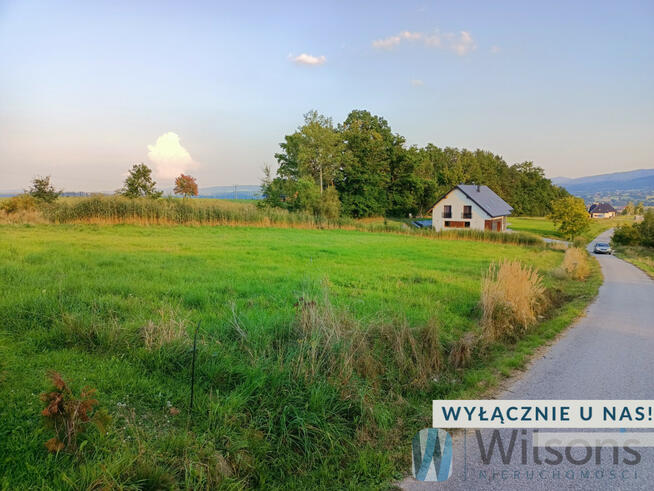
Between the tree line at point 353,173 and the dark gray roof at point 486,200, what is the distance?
29.1 ft

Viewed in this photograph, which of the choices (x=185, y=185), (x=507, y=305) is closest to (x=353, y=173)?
(x=185, y=185)

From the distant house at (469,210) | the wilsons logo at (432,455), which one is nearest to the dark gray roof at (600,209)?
the distant house at (469,210)

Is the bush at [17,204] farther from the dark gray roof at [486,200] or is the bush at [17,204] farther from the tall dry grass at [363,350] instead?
the dark gray roof at [486,200]

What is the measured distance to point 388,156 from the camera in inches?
2468

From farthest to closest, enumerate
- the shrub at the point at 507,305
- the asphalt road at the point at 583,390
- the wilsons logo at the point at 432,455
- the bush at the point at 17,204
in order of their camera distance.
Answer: the bush at the point at 17,204 → the shrub at the point at 507,305 → the wilsons logo at the point at 432,455 → the asphalt road at the point at 583,390

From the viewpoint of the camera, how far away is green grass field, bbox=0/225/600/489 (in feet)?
10.8

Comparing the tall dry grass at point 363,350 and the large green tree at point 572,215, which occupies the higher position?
the large green tree at point 572,215

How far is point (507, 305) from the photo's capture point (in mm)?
9078

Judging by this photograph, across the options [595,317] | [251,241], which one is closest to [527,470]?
[595,317]

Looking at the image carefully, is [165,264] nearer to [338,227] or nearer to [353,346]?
[353,346]

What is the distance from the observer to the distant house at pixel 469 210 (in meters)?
54.0

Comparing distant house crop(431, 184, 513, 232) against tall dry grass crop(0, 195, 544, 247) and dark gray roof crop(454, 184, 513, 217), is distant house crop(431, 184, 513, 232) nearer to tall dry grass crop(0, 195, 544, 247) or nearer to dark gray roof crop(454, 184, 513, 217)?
dark gray roof crop(454, 184, 513, 217)

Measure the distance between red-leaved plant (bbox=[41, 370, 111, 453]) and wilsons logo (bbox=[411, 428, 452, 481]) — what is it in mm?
3047

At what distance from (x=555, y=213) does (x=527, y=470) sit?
56.3m
